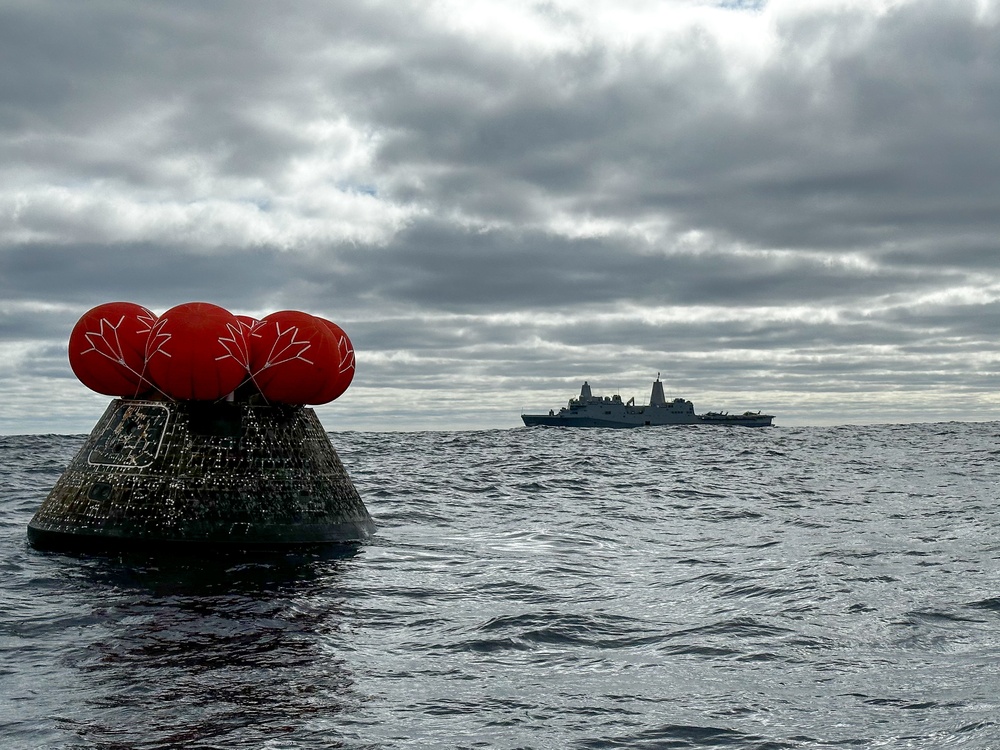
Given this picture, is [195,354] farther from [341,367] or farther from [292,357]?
[341,367]

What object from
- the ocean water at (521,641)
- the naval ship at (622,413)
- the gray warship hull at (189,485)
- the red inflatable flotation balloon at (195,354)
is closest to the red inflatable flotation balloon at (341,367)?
the gray warship hull at (189,485)

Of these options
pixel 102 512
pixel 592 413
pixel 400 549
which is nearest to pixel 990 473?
pixel 400 549

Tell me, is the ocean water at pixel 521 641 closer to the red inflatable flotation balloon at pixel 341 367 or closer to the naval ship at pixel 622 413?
the red inflatable flotation balloon at pixel 341 367

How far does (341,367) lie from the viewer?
563 inches

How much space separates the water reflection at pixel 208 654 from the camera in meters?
6.16

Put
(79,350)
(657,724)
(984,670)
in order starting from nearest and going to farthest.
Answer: (657,724), (984,670), (79,350)

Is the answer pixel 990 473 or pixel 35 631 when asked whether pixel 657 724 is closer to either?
pixel 35 631

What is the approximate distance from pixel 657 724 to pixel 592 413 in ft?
385

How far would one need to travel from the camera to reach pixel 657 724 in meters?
6.39

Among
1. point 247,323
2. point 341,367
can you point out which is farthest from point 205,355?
point 341,367

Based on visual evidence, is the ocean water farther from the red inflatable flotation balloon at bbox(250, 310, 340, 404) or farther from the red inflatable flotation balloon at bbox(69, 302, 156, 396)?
the red inflatable flotation balloon at bbox(69, 302, 156, 396)

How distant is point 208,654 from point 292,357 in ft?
20.1

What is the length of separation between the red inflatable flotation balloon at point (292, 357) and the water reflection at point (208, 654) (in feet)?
8.31

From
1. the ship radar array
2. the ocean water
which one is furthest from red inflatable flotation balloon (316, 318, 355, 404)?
the ocean water
